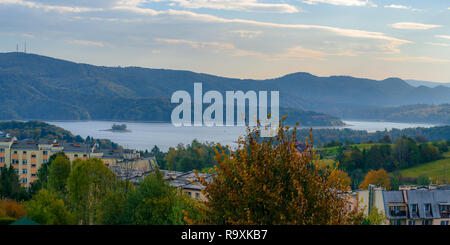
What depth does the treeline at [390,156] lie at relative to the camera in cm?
3712

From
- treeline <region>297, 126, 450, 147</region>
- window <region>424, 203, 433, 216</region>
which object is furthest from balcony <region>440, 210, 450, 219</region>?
treeline <region>297, 126, 450, 147</region>

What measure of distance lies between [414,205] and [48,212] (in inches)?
456

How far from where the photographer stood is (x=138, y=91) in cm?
14212

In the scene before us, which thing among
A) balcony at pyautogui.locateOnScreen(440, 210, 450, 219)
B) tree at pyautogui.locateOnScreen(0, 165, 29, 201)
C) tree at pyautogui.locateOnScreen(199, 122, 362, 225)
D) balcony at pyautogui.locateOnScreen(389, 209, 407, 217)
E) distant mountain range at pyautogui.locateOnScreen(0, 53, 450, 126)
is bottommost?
balcony at pyautogui.locateOnScreen(440, 210, 450, 219)

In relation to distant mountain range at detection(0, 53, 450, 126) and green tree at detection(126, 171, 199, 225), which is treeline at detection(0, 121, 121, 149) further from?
distant mountain range at detection(0, 53, 450, 126)

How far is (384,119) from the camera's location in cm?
12625

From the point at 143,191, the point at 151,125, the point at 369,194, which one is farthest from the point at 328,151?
the point at 151,125

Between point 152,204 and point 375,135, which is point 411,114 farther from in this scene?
point 152,204

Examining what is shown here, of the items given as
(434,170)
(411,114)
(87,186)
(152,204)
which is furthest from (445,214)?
(411,114)

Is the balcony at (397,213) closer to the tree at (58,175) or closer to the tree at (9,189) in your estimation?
the tree at (58,175)

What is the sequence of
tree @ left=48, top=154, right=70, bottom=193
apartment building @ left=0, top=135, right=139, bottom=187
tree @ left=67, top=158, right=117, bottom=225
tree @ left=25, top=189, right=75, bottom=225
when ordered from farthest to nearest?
1. apartment building @ left=0, top=135, right=139, bottom=187
2. tree @ left=48, top=154, right=70, bottom=193
3. tree @ left=67, top=158, right=117, bottom=225
4. tree @ left=25, top=189, right=75, bottom=225

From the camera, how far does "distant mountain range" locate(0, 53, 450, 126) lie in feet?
370

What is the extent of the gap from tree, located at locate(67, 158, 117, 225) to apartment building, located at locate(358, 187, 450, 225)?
7.97m
